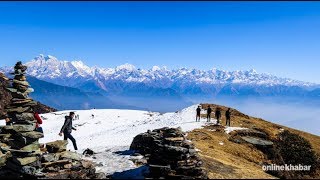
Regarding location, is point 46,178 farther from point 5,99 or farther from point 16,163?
point 5,99

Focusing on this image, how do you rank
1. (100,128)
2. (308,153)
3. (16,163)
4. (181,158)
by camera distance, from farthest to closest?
(100,128) → (308,153) → (16,163) → (181,158)

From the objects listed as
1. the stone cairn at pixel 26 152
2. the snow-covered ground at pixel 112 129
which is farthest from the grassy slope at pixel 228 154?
the stone cairn at pixel 26 152

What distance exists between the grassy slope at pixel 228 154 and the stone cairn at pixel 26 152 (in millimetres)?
9048

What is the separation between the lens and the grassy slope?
25.2 meters

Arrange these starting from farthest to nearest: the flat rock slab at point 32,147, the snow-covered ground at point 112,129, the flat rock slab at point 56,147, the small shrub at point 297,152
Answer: the small shrub at point 297,152 < the snow-covered ground at point 112,129 < the flat rock slab at point 56,147 < the flat rock slab at point 32,147

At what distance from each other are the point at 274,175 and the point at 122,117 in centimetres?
6505

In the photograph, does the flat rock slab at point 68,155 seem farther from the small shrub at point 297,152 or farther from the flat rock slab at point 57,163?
the small shrub at point 297,152

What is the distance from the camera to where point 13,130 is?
2570cm

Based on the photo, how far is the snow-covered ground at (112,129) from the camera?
96.1ft

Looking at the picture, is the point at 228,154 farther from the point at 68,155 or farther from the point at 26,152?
the point at 26,152

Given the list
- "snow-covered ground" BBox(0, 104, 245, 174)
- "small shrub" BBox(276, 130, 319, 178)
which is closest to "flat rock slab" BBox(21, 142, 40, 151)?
"snow-covered ground" BBox(0, 104, 245, 174)

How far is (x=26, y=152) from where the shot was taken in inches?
995

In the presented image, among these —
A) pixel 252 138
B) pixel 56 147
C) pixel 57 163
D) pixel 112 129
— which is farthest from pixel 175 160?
pixel 112 129

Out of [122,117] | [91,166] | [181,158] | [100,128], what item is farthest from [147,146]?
[122,117]
